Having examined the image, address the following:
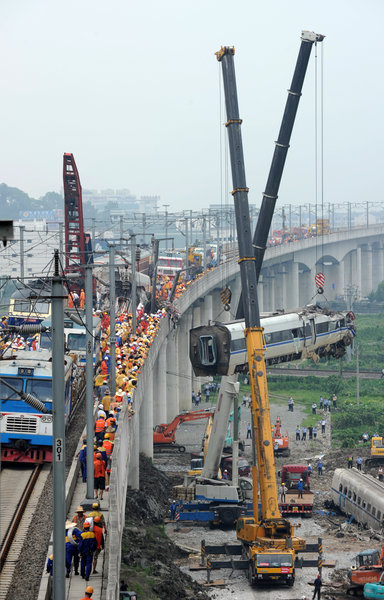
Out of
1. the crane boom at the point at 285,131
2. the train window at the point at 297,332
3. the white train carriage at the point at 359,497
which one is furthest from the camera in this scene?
the crane boom at the point at 285,131

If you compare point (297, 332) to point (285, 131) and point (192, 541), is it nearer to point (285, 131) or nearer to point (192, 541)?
point (285, 131)

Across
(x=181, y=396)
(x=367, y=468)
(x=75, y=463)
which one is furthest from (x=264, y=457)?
(x=181, y=396)

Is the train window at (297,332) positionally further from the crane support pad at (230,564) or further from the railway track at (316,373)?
the railway track at (316,373)

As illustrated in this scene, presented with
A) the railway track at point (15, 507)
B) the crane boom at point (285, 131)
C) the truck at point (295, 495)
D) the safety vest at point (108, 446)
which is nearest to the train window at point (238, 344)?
the crane boom at point (285, 131)

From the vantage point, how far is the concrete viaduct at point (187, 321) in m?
29.1

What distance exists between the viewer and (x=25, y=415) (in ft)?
94.0

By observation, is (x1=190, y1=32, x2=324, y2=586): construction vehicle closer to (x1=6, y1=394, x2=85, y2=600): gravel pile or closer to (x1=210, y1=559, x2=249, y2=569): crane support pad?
(x1=210, y1=559, x2=249, y2=569): crane support pad

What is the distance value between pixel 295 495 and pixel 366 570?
41.1 ft

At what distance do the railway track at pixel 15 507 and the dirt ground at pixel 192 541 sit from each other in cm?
428

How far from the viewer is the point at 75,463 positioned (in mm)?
28922

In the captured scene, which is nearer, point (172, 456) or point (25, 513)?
point (25, 513)

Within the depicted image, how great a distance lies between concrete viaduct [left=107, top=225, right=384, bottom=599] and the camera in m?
29.1

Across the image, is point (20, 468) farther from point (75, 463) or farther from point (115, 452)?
point (115, 452)

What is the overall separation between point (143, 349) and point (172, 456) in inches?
573
